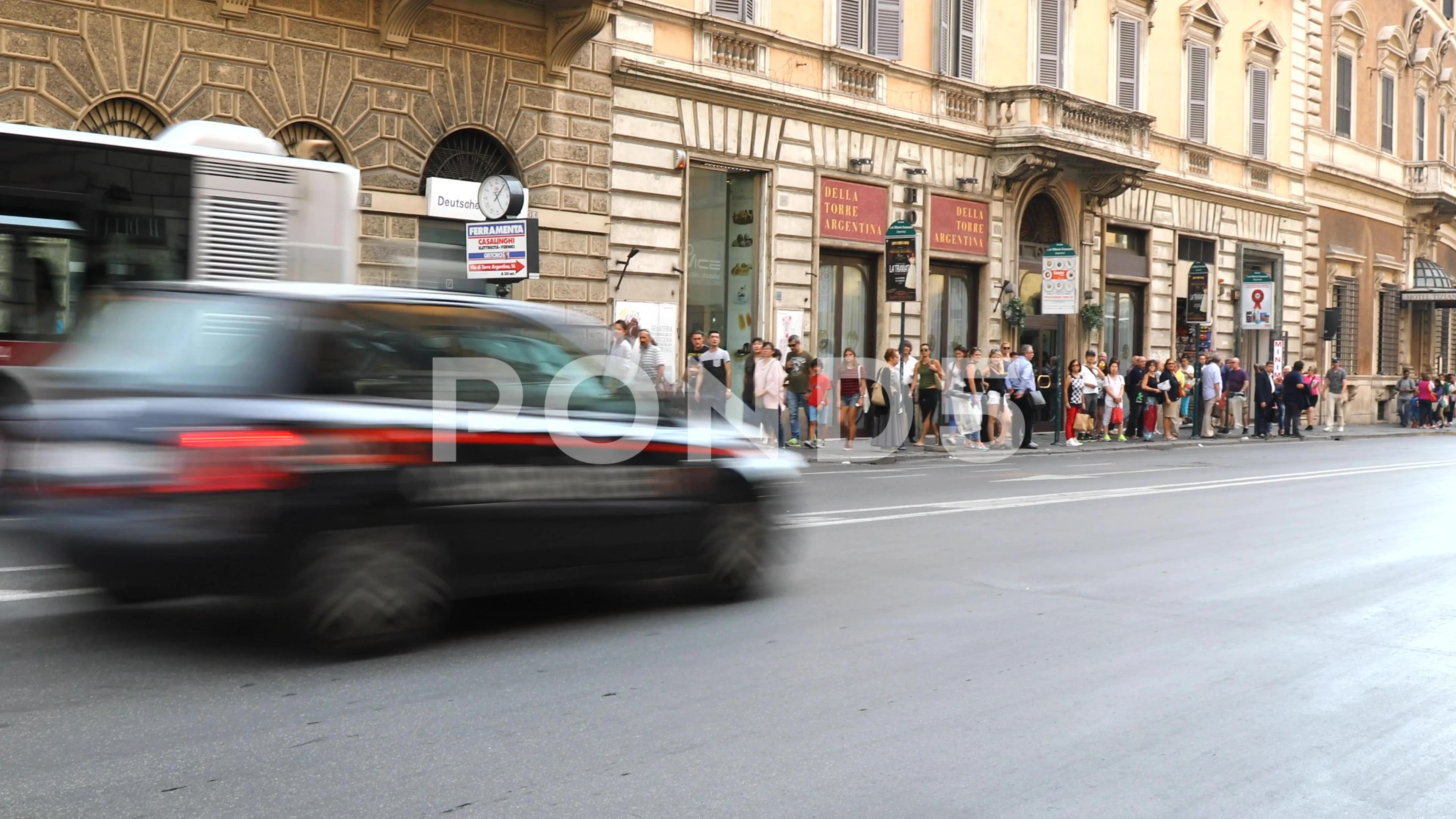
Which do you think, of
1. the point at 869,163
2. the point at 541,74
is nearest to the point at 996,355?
the point at 869,163

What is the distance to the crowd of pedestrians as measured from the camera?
21.3 metres

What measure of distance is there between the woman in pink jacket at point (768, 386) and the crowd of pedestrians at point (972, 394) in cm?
2

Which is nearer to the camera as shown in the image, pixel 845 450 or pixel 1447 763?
pixel 1447 763

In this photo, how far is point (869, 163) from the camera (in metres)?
25.4

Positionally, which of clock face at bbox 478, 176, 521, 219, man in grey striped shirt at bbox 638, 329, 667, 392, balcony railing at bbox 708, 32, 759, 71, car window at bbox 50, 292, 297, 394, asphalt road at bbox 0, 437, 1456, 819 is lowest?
asphalt road at bbox 0, 437, 1456, 819

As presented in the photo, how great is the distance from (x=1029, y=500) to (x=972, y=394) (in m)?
10.3

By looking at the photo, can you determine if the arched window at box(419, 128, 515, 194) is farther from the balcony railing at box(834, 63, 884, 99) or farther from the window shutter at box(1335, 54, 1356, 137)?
the window shutter at box(1335, 54, 1356, 137)

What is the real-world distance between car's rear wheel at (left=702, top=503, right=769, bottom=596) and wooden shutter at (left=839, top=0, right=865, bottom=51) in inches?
717

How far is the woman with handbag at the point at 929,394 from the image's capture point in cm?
2397

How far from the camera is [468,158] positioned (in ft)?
63.5

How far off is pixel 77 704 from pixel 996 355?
2165 cm

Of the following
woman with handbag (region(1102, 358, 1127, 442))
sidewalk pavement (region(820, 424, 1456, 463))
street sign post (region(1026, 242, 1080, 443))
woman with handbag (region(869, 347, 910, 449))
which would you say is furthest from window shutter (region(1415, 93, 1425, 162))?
woman with handbag (region(869, 347, 910, 449))

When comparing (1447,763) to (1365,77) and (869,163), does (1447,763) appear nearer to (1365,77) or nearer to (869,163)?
(869,163)

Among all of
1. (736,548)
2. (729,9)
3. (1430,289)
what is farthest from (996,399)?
(1430,289)
